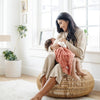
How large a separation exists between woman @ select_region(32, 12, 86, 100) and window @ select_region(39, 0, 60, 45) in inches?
45.7

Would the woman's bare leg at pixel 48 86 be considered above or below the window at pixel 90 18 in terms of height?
below

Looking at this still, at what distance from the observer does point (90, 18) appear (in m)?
3.74

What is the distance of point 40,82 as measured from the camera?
292 centimetres

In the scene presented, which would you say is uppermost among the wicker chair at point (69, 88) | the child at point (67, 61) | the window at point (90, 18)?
the window at point (90, 18)

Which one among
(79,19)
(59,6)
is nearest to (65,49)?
(79,19)

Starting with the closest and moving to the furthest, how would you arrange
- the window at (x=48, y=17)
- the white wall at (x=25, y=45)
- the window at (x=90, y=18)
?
1. the window at (x=90, y=18)
2. the window at (x=48, y=17)
3. the white wall at (x=25, y=45)

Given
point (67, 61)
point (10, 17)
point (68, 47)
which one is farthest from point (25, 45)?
point (67, 61)

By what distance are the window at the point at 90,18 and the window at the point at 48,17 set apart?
0.59 m

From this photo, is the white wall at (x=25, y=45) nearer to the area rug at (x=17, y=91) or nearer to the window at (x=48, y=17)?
the window at (x=48, y=17)

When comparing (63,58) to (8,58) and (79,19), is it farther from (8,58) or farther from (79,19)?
(8,58)

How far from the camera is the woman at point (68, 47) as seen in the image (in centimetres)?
265

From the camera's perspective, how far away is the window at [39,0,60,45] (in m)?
4.44

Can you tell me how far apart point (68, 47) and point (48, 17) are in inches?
70.9

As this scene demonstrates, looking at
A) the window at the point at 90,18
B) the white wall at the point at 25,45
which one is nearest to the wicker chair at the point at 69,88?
the window at the point at 90,18
